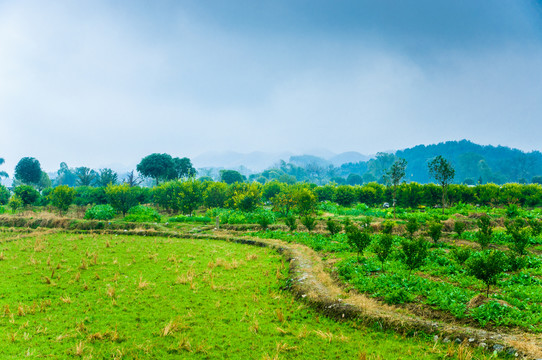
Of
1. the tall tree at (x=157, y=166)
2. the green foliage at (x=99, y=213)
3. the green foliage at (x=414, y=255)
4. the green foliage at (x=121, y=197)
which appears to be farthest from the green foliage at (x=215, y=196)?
the tall tree at (x=157, y=166)

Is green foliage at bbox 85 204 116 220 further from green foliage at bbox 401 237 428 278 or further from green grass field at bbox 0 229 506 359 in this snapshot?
green foliage at bbox 401 237 428 278

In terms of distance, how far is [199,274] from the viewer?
11328 millimetres

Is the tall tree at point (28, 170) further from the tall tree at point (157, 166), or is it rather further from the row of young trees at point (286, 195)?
the row of young trees at point (286, 195)

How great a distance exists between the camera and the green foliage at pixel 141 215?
26.9m

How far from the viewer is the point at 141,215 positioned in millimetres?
27469

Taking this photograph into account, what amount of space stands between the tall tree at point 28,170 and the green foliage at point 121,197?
157 feet

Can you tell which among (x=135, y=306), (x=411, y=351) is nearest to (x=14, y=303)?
(x=135, y=306)

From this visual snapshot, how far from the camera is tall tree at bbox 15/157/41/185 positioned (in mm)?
61694

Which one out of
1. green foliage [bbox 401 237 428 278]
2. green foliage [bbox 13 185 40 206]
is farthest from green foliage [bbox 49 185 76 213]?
green foliage [bbox 401 237 428 278]

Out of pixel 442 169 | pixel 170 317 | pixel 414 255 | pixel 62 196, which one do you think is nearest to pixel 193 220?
pixel 62 196

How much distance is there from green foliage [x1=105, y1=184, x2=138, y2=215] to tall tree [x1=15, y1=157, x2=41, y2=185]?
47909 millimetres

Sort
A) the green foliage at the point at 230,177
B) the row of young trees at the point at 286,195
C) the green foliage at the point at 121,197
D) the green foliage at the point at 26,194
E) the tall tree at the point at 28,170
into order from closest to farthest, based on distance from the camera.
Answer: the green foliage at the point at 121,197, the row of young trees at the point at 286,195, the green foliage at the point at 26,194, the tall tree at the point at 28,170, the green foliage at the point at 230,177

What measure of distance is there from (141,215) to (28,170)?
2143 inches

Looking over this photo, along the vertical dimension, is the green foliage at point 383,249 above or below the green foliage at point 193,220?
above
